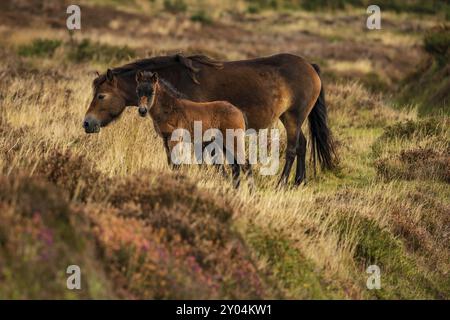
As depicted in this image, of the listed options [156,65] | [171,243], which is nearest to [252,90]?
[156,65]

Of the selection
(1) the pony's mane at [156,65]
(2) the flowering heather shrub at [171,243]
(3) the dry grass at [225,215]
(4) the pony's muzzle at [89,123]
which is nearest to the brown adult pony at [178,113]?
(3) the dry grass at [225,215]

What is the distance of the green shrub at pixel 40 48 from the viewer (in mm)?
29067

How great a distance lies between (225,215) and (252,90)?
4541 mm

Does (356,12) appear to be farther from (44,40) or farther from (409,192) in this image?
(409,192)

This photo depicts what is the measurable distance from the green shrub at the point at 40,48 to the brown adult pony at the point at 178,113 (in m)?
19.2

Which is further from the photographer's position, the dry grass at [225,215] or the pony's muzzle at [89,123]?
the pony's muzzle at [89,123]

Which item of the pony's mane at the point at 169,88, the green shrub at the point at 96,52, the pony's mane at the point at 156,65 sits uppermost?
the pony's mane at the point at 156,65

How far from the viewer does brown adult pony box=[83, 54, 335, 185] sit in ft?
37.4

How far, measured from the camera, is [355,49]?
1538 inches

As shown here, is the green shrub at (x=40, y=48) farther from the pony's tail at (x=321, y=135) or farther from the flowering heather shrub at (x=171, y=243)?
the flowering heather shrub at (x=171, y=243)

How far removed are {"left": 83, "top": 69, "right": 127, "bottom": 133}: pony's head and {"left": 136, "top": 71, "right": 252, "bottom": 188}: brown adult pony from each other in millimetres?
998

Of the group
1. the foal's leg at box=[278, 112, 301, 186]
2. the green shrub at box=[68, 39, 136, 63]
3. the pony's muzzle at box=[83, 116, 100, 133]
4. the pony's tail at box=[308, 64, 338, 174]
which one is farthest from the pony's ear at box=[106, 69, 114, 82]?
the green shrub at box=[68, 39, 136, 63]

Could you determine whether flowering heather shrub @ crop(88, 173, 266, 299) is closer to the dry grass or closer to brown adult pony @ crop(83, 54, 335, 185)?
the dry grass

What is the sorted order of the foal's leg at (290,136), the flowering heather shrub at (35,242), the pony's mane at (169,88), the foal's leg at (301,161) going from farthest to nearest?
the foal's leg at (301,161) < the foal's leg at (290,136) < the pony's mane at (169,88) < the flowering heather shrub at (35,242)
